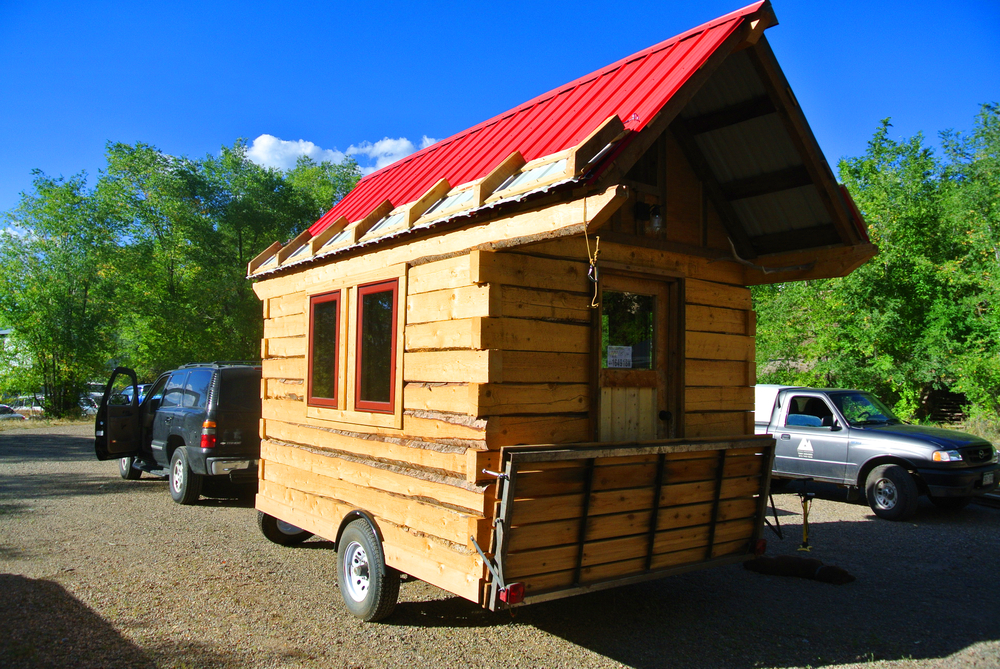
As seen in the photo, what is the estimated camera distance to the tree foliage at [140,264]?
85.5 feet

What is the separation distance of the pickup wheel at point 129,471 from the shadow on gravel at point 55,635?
23.6ft

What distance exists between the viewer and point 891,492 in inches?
368

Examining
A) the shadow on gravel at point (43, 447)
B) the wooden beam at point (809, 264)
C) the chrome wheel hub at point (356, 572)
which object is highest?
the wooden beam at point (809, 264)

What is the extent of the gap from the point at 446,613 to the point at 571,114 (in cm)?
409

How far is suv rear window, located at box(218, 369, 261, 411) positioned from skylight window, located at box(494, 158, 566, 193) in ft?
22.5

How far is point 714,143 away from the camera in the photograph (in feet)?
18.5

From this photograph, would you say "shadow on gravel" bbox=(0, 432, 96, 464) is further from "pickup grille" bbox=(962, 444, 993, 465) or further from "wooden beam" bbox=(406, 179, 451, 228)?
"pickup grille" bbox=(962, 444, 993, 465)

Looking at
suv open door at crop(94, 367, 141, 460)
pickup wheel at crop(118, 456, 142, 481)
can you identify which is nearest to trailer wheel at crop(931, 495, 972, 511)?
suv open door at crop(94, 367, 141, 460)

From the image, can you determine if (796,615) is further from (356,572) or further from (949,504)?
(949,504)

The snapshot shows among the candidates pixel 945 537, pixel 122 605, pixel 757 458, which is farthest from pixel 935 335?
pixel 122 605

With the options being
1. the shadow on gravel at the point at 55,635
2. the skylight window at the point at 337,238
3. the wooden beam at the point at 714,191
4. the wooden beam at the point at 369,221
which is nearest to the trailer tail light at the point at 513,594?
the shadow on gravel at the point at 55,635

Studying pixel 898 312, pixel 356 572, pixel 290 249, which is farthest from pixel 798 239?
pixel 898 312

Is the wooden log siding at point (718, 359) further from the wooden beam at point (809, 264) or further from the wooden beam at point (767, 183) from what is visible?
the wooden beam at point (767, 183)

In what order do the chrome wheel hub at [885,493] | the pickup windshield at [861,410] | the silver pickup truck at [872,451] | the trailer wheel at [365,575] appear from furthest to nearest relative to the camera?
1. the pickup windshield at [861,410]
2. the chrome wheel hub at [885,493]
3. the silver pickup truck at [872,451]
4. the trailer wheel at [365,575]
